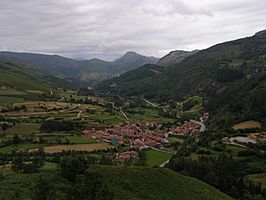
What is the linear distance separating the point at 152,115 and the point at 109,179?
416 feet

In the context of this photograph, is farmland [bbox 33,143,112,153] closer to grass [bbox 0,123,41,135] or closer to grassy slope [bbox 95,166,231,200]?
grass [bbox 0,123,41,135]

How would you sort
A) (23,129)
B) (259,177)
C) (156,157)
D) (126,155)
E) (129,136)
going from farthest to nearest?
(129,136), (23,129), (156,157), (126,155), (259,177)

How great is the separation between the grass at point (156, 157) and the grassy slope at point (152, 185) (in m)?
25.6

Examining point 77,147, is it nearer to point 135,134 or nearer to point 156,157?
point 156,157

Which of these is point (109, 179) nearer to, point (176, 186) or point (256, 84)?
point (176, 186)

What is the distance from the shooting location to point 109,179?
168 feet

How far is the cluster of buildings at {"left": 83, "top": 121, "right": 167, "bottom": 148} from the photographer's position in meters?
109

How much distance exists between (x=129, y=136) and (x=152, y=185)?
64798mm

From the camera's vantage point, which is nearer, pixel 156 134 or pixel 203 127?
pixel 156 134

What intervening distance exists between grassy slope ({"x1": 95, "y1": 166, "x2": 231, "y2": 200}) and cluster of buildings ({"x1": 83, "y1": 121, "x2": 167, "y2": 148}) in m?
48.0

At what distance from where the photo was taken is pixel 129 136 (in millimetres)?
118438

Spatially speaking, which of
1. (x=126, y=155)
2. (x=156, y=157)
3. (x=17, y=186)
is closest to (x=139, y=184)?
(x=17, y=186)

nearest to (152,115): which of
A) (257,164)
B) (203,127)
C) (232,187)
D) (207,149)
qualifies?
(203,127)

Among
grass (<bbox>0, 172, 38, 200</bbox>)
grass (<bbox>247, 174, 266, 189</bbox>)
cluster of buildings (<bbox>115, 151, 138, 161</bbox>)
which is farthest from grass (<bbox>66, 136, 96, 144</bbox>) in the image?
grass (<bbox>0, 172, 38, 200</bbox>)
